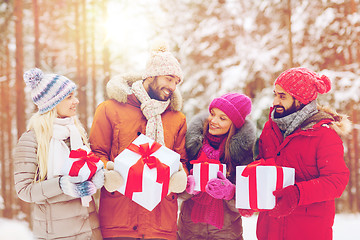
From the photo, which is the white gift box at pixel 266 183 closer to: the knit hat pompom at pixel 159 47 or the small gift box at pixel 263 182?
the small gift box at pixel 263 182

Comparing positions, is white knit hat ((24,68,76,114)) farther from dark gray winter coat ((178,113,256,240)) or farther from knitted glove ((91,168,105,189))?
dark gray winter coat ((178,113,256,240))

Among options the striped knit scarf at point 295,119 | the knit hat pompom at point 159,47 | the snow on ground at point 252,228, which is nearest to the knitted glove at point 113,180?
the knit hat pompom at point 159,47

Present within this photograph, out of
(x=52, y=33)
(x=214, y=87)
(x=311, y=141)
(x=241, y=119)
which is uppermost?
(x=52, y=33)

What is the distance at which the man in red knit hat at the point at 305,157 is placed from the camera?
270 centimetres

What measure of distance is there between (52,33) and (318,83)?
11.9 metres

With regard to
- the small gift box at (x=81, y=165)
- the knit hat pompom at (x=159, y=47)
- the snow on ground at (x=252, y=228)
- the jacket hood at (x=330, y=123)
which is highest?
the knit hat pompom at (x=159, y=47)

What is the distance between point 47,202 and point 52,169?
275 millimetres

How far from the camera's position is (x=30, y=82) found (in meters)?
2.73

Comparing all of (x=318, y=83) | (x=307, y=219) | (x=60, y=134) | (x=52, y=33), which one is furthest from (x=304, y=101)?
(x=52, y=33)

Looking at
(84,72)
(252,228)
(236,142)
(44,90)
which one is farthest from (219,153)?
(84,72)

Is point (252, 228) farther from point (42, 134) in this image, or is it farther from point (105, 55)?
point (105, 55)

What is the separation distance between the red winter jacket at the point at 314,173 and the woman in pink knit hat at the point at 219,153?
0.36 meters

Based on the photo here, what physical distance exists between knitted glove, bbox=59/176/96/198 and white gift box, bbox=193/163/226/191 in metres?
0.92

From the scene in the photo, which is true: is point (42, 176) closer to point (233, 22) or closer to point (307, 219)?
point (307, 219)
